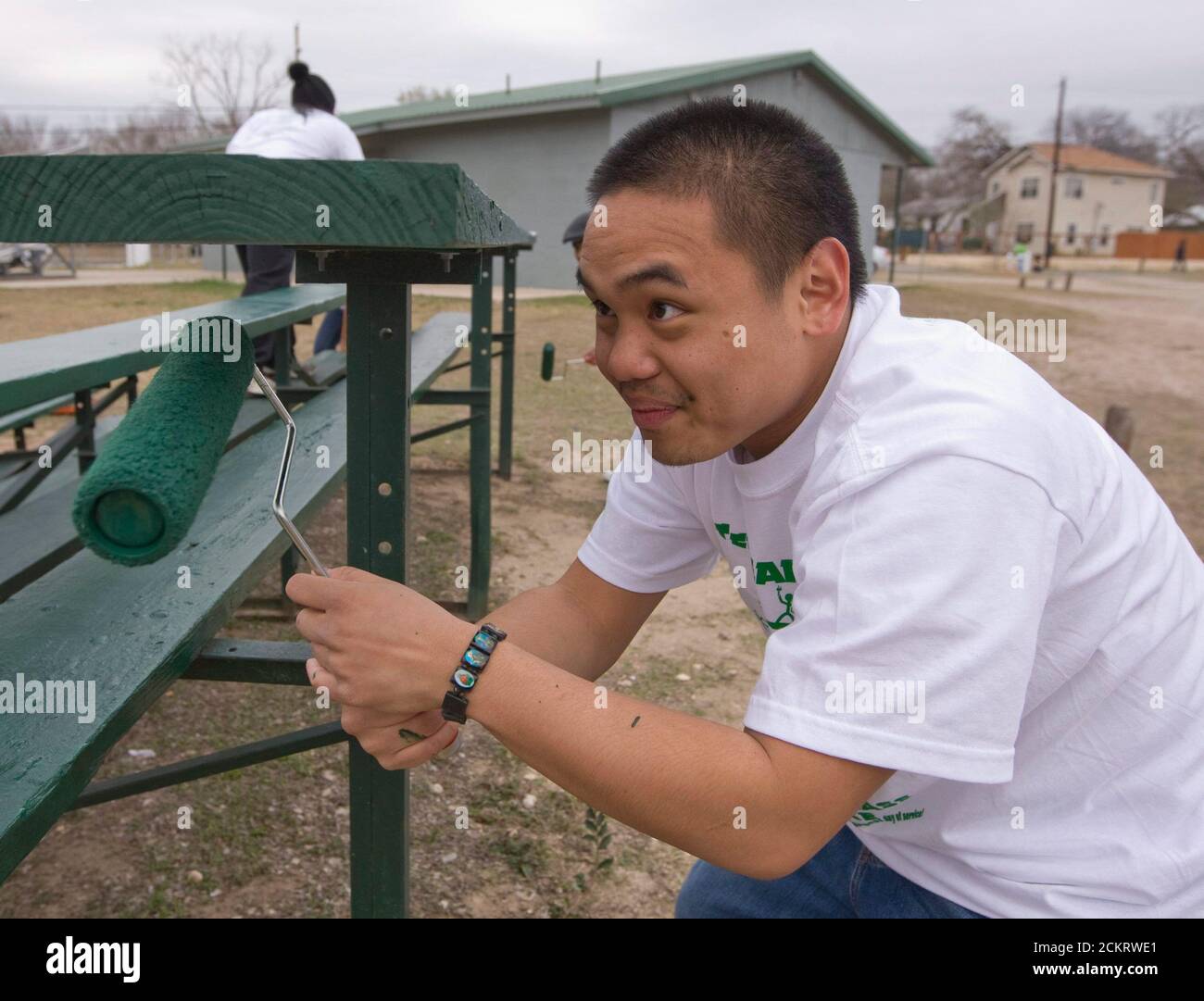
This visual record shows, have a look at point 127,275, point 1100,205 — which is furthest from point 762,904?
point 1100,205

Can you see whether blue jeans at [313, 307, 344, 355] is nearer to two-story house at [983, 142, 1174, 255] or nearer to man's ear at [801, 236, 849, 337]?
man's ear at [801, 236, 849, 337]

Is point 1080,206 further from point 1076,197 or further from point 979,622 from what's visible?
point 979,622

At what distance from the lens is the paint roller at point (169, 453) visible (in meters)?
0.96

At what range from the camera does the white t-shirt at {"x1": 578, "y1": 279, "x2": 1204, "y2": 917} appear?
1.03 meters

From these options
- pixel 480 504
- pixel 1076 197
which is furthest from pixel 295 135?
pixel 1076 197

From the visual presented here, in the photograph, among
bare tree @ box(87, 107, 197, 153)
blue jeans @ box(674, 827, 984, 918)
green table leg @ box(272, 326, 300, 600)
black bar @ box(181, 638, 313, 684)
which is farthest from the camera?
bare tree @ box(87, 107, 197, 153)

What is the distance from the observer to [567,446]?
7043 mm

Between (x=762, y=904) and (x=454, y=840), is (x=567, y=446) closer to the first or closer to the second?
(x=454, y=840)

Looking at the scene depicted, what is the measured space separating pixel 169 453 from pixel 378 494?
50cm

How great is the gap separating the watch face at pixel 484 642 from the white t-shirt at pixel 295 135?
14.3ft

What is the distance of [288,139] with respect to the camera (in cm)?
510

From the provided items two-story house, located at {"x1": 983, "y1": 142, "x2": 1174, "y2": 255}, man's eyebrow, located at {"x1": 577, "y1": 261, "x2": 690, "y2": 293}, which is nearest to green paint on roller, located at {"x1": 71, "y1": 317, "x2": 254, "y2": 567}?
man's eyebrow, located at {"x1": 577, "y1": 261, "x2": 690, "y2": 293}

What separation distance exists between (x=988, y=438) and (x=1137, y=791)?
54 centimetres

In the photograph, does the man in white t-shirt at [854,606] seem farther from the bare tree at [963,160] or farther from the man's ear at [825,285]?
the bare tree at [963,160]
